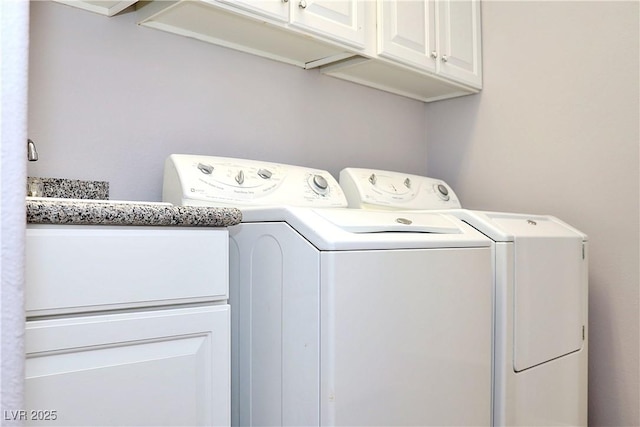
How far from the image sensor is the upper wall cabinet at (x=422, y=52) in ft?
6.24


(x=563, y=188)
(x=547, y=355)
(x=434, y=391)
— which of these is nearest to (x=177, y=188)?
(x=434, y=391)

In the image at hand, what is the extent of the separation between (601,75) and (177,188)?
1.64 meters

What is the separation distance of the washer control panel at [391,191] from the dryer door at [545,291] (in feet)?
1.44

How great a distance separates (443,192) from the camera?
7.45ft

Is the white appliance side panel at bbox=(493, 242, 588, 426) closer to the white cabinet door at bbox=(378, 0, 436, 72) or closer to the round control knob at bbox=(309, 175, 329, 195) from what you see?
the round control knob at bbox=(309, 175, 329, 195)

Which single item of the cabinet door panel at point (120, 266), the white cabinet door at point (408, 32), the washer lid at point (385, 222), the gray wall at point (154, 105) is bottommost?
the cabinet door panel at point (120, 266)

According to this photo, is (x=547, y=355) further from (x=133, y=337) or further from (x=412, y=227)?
(x=133, y=337)

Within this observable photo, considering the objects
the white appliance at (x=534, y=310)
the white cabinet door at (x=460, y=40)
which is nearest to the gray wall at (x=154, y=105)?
the white appliance at (x=534, y=310)

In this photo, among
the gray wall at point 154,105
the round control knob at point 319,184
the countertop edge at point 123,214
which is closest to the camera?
the countertop edge at point 123,214

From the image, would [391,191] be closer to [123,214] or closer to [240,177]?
[240,177]

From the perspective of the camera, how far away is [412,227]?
134cm

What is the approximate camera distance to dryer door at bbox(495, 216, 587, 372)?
1.58m

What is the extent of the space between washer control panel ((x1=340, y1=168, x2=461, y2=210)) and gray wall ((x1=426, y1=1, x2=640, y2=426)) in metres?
0.27

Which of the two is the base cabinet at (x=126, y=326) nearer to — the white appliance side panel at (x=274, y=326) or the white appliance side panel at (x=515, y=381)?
the white appliance side panel at (x=274, y=326)
